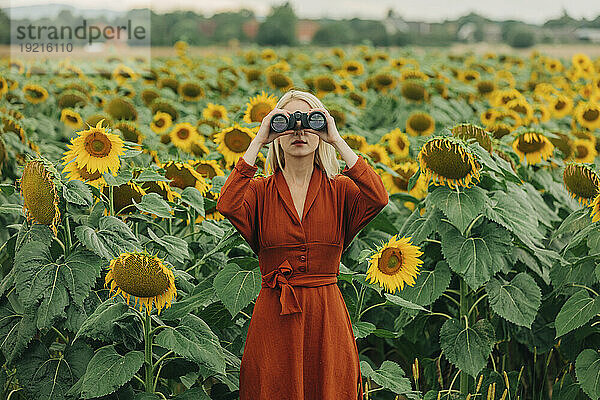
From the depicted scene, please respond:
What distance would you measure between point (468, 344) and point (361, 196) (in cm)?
97

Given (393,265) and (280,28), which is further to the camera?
(280,28)

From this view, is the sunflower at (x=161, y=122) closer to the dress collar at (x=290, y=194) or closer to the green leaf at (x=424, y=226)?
the green leaf at (x=424, y=226)

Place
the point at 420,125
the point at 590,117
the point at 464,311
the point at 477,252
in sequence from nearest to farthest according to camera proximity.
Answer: the point at 477,252
the point at 464,311
the point at 420,125
the point at 590,117

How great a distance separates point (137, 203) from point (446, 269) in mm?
1177

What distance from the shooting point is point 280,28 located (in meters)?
20.8

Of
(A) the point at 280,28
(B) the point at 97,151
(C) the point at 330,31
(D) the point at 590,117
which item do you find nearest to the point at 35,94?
(B) the point at 97,151

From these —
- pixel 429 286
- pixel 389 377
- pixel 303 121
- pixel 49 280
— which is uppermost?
pixel 303 121

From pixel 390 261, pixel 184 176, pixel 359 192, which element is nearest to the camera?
pixel 359 192

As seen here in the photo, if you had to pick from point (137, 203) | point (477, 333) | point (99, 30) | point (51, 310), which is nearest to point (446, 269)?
point (477, 333)

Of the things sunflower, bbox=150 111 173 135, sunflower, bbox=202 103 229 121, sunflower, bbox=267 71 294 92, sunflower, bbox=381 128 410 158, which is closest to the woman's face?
sunflower, bbox=381 128 410 158

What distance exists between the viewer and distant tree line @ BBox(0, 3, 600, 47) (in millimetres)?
20375

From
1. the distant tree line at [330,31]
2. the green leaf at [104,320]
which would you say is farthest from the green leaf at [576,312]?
the distant tree line at [330,31]

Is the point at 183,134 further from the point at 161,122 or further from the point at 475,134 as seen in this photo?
the point at 475,134

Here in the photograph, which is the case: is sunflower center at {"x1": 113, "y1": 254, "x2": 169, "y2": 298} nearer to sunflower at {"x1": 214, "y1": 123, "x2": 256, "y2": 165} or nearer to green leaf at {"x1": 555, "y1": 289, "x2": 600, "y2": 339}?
sunflower at {"x1": 214, "y1": 123, "x2": 256, "y2": 165}
